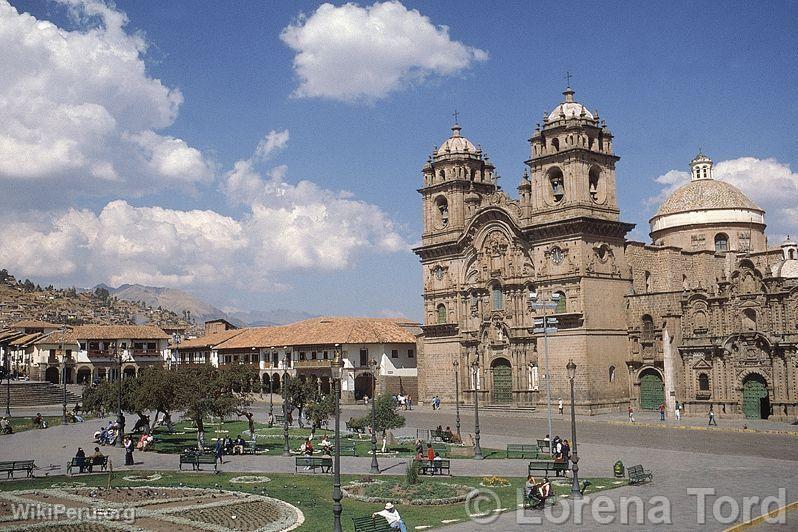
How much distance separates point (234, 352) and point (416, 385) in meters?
22.8

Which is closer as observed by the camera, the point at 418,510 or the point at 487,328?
the point at 418,510

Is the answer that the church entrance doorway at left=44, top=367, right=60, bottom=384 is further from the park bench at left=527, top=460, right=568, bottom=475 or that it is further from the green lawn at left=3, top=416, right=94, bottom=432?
the park bench at left=527, top=460, right=568, bottom=475

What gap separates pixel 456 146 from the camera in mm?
69875

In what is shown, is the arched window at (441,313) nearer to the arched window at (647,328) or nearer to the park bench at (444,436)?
the arched window at (647,328)

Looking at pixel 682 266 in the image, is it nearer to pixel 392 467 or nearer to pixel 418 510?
pixel 392 467

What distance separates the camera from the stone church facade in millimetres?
51062

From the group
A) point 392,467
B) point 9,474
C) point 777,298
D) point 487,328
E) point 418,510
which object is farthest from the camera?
point 487,328

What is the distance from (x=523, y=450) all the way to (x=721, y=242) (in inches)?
1675

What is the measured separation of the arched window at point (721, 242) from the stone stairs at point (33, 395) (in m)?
55.6

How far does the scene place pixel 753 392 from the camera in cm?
5003

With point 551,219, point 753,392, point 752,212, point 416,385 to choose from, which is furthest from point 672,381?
point 416,385

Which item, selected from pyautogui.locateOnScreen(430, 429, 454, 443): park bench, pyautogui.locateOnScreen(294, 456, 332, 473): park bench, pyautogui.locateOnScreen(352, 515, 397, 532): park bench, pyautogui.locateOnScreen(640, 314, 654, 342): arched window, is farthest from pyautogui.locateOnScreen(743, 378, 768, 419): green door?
pyautogui.locateOnScreen(352, 515, 397, 532): park bench

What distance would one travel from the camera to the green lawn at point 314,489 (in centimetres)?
2089

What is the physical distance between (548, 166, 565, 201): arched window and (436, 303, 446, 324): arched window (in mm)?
14092
